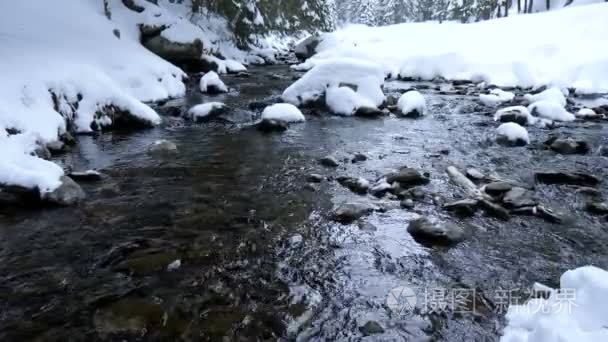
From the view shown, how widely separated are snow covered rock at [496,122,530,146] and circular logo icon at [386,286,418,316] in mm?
6104

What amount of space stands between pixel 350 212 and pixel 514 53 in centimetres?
1822

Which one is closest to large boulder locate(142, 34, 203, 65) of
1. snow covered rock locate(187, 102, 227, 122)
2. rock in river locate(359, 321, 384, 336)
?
snow covered rock locate(187, 102, 227, 122)

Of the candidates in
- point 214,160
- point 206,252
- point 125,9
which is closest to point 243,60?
point 125,9

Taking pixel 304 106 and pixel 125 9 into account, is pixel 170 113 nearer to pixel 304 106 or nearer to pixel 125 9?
pixel 304 106

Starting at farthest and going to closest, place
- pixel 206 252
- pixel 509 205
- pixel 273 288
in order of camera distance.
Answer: pixel 509 205
pixel 206 252
pixel 273 288

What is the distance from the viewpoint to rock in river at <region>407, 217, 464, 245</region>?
15.7 ft

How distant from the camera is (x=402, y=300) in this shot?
12.3 feet

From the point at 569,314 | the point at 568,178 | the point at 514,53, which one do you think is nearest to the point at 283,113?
the point at 568,178

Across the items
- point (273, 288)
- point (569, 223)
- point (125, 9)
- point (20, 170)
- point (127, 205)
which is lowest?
point (569, 223)

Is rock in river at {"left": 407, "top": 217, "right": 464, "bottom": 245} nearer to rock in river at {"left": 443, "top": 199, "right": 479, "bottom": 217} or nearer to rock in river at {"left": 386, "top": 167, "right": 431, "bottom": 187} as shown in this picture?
rock in river at {"left": 443, "top": 199, "right": 479, "bottom": 217}

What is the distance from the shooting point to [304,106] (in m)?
12.5

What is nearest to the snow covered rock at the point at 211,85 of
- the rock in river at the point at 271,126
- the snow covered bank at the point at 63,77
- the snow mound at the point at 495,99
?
the snow covered bank at the point at 63,77

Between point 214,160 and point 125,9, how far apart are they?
38.1ft

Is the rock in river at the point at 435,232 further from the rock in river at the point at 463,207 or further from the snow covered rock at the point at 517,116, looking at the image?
the snow covered rock at the point at 517,116
